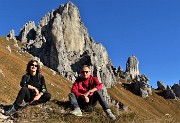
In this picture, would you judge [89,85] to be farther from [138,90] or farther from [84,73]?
[138,90]

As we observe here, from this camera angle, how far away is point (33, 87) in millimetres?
13039

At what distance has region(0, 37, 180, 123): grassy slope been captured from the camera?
1220 centimetres

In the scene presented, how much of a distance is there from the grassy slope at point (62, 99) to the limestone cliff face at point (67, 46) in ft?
20.9

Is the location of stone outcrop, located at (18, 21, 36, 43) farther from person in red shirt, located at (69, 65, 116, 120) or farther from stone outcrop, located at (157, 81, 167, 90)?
person in red shirt, located at (69, 65, 116, 120)

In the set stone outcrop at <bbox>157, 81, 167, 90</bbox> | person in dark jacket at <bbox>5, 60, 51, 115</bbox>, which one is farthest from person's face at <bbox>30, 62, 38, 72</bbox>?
stone outcrop at <bbox>157, 81, 167, 90</bbox>

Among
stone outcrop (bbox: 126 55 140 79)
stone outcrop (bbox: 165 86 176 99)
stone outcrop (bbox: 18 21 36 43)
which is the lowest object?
stone outcrop (bbox: 165 86 176 99)

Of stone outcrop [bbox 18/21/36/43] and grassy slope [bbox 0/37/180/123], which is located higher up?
stone outcrop [bbox 18/21/36/43]

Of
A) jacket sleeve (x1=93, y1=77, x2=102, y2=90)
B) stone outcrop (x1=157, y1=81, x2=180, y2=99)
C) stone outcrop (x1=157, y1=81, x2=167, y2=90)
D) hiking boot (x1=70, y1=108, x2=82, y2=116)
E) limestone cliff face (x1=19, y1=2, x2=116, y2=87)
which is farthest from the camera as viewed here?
stone outcrop (x1=157, y1=81, x2=167, y2=90)

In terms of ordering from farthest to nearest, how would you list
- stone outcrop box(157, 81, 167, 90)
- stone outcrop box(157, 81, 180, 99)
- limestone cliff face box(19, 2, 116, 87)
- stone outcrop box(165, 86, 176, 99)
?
1. stone outcrop box(157, 81, 167, 90)
2. stone outcrop box(157, 81, 180, 99)
3. stone outcrop box(165, 86, 176, 99)
4. limestone cliff face box(19, 2, 116, 87)

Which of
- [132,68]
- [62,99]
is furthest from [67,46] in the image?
[62,99]

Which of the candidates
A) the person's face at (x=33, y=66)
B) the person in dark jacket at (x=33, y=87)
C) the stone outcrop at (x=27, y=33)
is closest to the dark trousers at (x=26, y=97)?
the person in dark jacket at (x=33, y=87)

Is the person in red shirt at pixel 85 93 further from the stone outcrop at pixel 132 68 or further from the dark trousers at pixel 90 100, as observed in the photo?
the stone outcrop at pixel 132 68

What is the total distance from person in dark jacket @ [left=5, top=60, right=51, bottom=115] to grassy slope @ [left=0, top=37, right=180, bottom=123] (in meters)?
0.58

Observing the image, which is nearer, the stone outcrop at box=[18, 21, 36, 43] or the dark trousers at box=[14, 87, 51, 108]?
the dark trousers at box=[14, 87, 51, 108]
